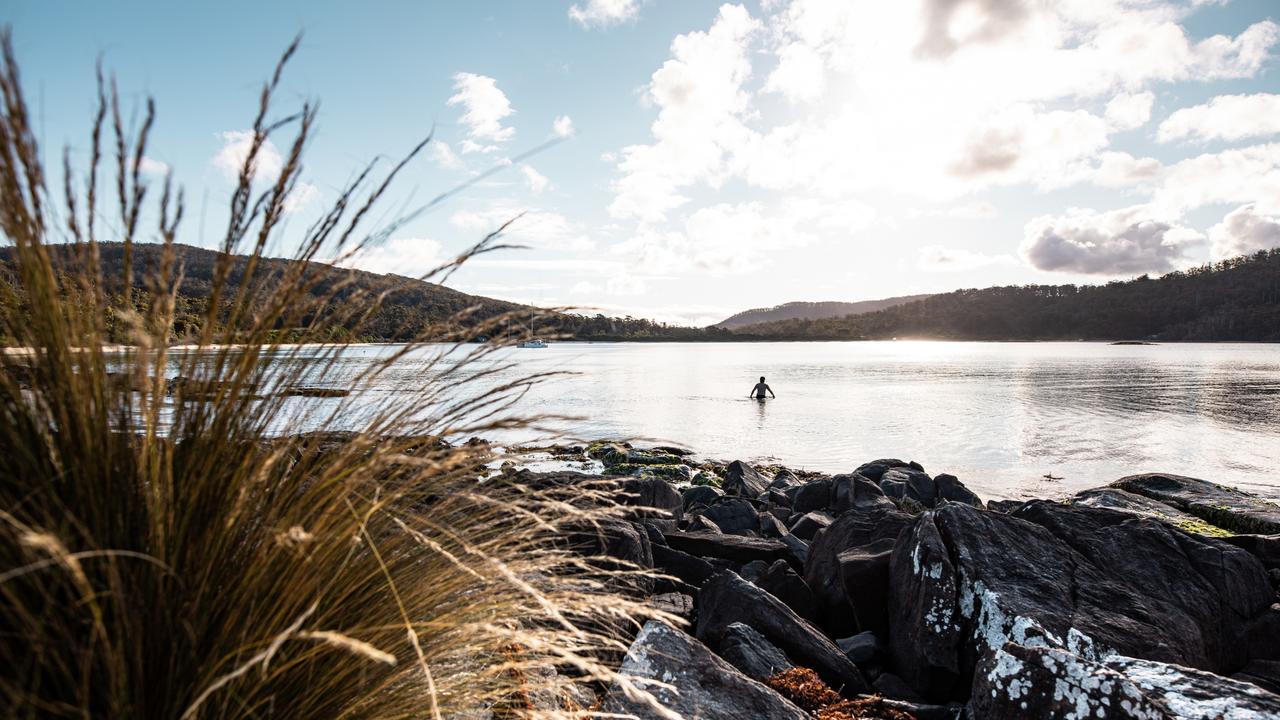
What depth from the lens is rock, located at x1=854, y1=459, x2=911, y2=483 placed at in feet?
53.6

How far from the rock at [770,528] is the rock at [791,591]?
401cm

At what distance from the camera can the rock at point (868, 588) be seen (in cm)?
549

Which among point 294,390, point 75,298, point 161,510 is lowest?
point 161,510

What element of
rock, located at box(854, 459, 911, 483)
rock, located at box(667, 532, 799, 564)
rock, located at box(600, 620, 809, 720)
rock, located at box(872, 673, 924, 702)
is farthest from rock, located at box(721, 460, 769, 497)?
rock, located at box(600, 620, 809, 720)

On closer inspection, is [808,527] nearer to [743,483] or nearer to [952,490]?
[743,483]

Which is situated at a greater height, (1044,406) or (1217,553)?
(1217,553)

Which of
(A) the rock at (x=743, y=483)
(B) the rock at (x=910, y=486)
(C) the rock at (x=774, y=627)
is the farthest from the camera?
(A) the rock at (x=743, y=483)

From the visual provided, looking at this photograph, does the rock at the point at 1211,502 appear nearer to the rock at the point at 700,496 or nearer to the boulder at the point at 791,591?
the rock at the point at 700,496

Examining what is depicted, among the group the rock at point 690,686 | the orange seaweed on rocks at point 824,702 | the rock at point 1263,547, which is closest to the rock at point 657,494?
the orange seaweed on rocks at point 824,702

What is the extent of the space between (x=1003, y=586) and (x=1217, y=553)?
265 cm

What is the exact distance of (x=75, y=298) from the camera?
192cm

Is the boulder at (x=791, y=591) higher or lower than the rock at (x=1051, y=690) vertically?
lower

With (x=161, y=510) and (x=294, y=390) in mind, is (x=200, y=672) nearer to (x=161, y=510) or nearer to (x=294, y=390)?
(x=161, y=510)

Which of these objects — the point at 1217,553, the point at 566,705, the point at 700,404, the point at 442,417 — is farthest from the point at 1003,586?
the point at 700,404
